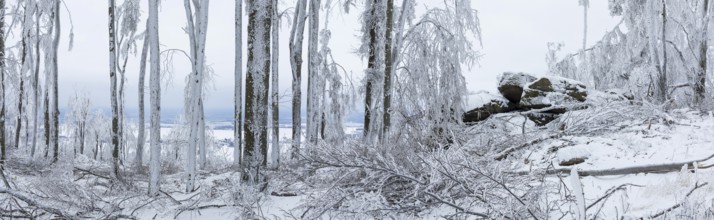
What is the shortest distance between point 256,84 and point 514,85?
22.8 ft

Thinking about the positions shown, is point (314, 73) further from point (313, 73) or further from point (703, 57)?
point (703, 57)

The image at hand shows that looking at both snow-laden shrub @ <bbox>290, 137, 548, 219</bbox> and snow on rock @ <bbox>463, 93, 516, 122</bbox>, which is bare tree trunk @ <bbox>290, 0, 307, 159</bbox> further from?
snow-laden shrub @ <bbox>290, 137, 548, 219</bbox>

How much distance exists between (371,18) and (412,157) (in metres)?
4.04

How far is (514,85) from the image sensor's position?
37.2ft

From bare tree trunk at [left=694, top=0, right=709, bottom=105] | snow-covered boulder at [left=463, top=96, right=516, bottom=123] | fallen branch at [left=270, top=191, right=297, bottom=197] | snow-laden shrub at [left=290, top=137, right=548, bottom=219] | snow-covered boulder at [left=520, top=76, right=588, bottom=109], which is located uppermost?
bare tree trunk at [left=694, top=0, right=709, bottom=105]

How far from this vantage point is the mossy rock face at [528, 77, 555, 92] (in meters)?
10.8

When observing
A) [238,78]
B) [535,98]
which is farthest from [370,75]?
[535,98]

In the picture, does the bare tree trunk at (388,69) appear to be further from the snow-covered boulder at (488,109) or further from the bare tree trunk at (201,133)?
the bare tree trunk at (201,133)

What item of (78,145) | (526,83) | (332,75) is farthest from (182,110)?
(78,145)

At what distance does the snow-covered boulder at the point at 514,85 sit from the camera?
36.8 feet

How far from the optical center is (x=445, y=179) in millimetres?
4984

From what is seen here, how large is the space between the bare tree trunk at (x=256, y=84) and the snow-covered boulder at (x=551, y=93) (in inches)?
254

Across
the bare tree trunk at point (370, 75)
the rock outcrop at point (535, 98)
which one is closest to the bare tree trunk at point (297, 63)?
the bare tree trunk at point (370, 75)

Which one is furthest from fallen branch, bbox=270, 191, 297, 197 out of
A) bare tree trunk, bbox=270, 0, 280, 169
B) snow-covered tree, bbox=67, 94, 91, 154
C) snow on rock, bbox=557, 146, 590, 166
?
snow-covered tree, bbox=67, 94, 91, 154
